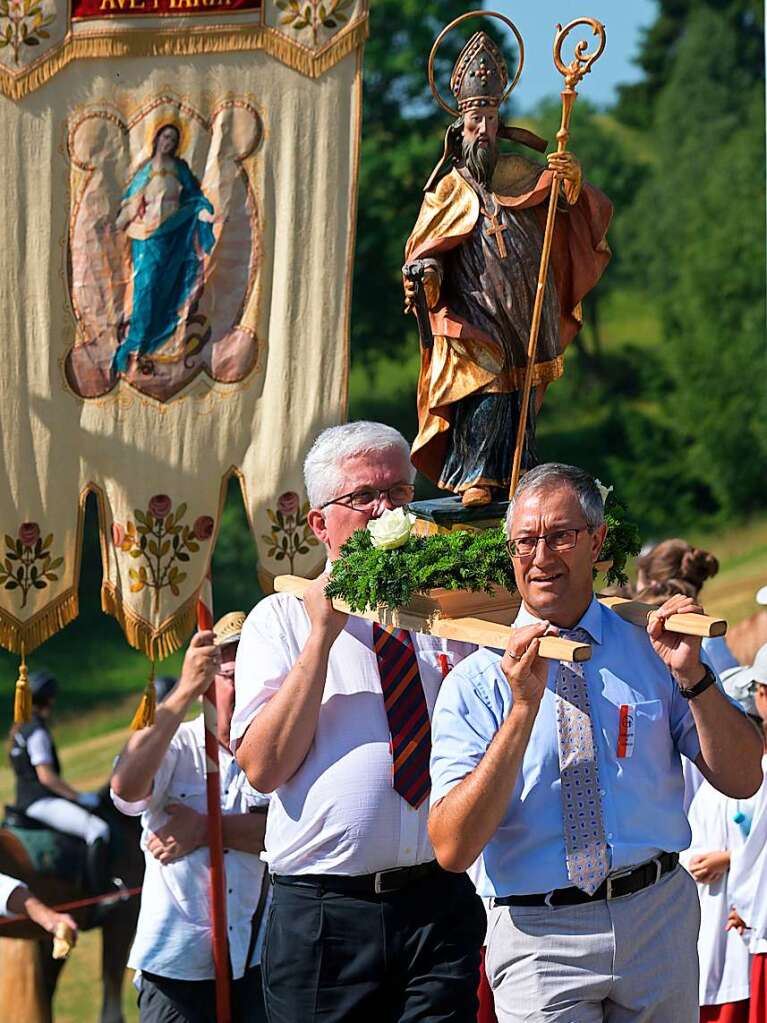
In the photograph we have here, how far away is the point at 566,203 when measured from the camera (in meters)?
4.15

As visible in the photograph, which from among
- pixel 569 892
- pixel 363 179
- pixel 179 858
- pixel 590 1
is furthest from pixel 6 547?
pixel 590 1

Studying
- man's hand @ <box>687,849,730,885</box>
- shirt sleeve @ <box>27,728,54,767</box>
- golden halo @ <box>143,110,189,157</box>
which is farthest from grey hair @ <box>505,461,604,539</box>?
shirt sleeve @ <box>27,728,54,767</box>

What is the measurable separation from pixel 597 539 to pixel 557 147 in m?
0.96

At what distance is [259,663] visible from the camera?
3893 mm

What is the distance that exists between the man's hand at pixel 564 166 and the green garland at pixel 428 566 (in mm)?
796

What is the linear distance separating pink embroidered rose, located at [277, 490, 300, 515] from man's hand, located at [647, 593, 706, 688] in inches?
108

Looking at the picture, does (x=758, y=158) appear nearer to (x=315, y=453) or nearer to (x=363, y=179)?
(x=363, y=179)

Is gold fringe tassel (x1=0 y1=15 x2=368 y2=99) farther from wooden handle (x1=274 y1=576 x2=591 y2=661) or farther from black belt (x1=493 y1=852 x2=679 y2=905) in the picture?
black belt (x1=493 y1=852 x2=679 y2=905)

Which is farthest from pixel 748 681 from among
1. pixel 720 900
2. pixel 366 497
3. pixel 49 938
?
pixel 49 938

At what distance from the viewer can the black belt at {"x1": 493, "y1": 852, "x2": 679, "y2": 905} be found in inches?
129

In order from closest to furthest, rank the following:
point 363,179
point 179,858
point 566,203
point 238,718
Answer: point 238,718 → point 566,203 → point 179,858 → point 363,179

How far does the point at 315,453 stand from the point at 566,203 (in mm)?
869

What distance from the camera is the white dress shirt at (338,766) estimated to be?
377cm

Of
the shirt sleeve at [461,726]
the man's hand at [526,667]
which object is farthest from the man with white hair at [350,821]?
the man's hand at [526,667]
